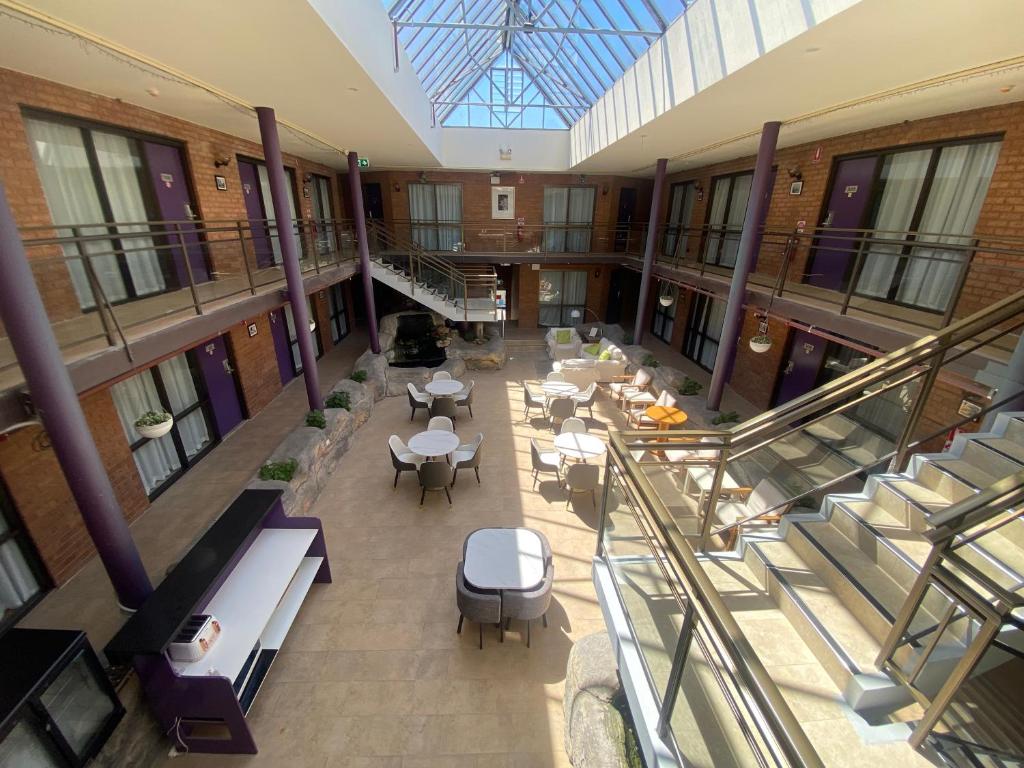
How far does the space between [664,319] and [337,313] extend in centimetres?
1125

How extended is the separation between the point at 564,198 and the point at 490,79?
171 inches

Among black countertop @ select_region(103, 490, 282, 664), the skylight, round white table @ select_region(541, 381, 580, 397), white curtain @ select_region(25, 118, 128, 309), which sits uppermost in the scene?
the skylight

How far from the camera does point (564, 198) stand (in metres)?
15.6

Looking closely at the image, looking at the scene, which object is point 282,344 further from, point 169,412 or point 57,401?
point 57,401

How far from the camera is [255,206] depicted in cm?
938

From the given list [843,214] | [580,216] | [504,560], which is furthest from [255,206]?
[843,214]

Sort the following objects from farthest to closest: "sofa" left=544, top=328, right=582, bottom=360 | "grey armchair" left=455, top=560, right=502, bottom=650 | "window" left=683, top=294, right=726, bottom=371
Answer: "sofa" left=544, top=328, right=582, bottom=360 → "window" left=683, top=294, right=726, bottom=371 → "grey armchair" left=455, top=560, right=502, bottom=650

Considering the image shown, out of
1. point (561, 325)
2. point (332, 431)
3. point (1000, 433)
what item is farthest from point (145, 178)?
point (561, 325)

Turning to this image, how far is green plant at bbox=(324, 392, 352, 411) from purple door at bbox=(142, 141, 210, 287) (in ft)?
9.59

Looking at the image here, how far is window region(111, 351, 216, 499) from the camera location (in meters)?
6.13

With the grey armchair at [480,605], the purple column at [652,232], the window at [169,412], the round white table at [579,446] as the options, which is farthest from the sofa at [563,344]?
the grey armchair at [480,605]

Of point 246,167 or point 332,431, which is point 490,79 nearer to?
point 246,167

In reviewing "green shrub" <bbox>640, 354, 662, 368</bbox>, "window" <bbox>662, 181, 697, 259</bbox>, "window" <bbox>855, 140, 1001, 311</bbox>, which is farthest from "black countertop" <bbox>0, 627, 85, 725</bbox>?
"window" <bbox>662, 181, 697, 259</bbox>

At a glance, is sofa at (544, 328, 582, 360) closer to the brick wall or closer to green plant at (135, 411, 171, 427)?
green plant at (135, 411, 171, 427)
